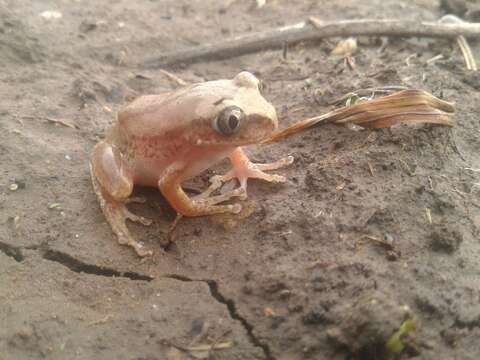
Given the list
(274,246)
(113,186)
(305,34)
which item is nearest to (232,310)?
(274,246)

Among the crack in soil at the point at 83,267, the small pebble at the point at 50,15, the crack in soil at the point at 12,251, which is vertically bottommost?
the crack in soil at the point at 83,267

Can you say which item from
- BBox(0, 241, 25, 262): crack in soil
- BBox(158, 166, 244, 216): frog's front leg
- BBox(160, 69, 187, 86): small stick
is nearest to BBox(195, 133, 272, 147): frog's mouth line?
BBox(158, 166, 244, 216): frog's front leg

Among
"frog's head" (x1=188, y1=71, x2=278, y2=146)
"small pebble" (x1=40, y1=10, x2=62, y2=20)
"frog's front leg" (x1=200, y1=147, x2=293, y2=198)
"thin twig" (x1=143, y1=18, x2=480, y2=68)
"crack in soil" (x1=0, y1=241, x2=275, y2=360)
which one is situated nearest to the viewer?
"crack in soil" (x1=0, y1=241, x2=275, y2=360)

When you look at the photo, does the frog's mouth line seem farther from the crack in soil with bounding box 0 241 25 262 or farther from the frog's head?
the crack in soil with bounding box 0 241 25 262

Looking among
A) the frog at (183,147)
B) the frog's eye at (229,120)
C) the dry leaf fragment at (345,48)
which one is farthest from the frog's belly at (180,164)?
the dry leaf fragment at (345,48)

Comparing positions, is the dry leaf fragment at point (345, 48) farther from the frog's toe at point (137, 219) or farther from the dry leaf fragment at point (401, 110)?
the frog's toe at point (137, 219)

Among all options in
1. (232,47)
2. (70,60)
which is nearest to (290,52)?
(232,47)
